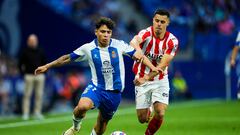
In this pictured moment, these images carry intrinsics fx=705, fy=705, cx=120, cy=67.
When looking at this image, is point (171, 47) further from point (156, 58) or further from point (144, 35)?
point (144, 35)

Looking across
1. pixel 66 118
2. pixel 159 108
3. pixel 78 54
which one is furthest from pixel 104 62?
pixel 66 118

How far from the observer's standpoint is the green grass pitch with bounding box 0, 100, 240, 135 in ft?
52.8

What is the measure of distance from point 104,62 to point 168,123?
7.35 meters

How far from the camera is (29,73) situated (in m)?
21.3

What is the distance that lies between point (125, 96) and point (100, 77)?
1661cm

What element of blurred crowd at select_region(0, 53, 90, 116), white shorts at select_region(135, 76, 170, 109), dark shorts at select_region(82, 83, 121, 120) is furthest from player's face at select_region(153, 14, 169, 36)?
blurred crowd at select_region(0, 53, 90, 116)

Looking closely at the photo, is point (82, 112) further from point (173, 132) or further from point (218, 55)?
point (218, 55)

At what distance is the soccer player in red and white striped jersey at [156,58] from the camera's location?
12773 millimetres

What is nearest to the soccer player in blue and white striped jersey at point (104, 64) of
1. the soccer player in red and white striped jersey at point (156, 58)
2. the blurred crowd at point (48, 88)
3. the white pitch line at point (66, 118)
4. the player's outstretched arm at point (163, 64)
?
the player's outstretched arm at point (163, 64)

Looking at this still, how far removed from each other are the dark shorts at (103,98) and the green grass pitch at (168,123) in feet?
11.7

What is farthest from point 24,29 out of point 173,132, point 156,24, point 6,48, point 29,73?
point 156,24

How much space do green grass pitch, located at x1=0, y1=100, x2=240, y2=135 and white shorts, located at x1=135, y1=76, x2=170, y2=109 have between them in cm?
222

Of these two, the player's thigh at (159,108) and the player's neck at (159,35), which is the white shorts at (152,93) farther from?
the player's neck at (159,35)

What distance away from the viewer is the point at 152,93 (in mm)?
13250
